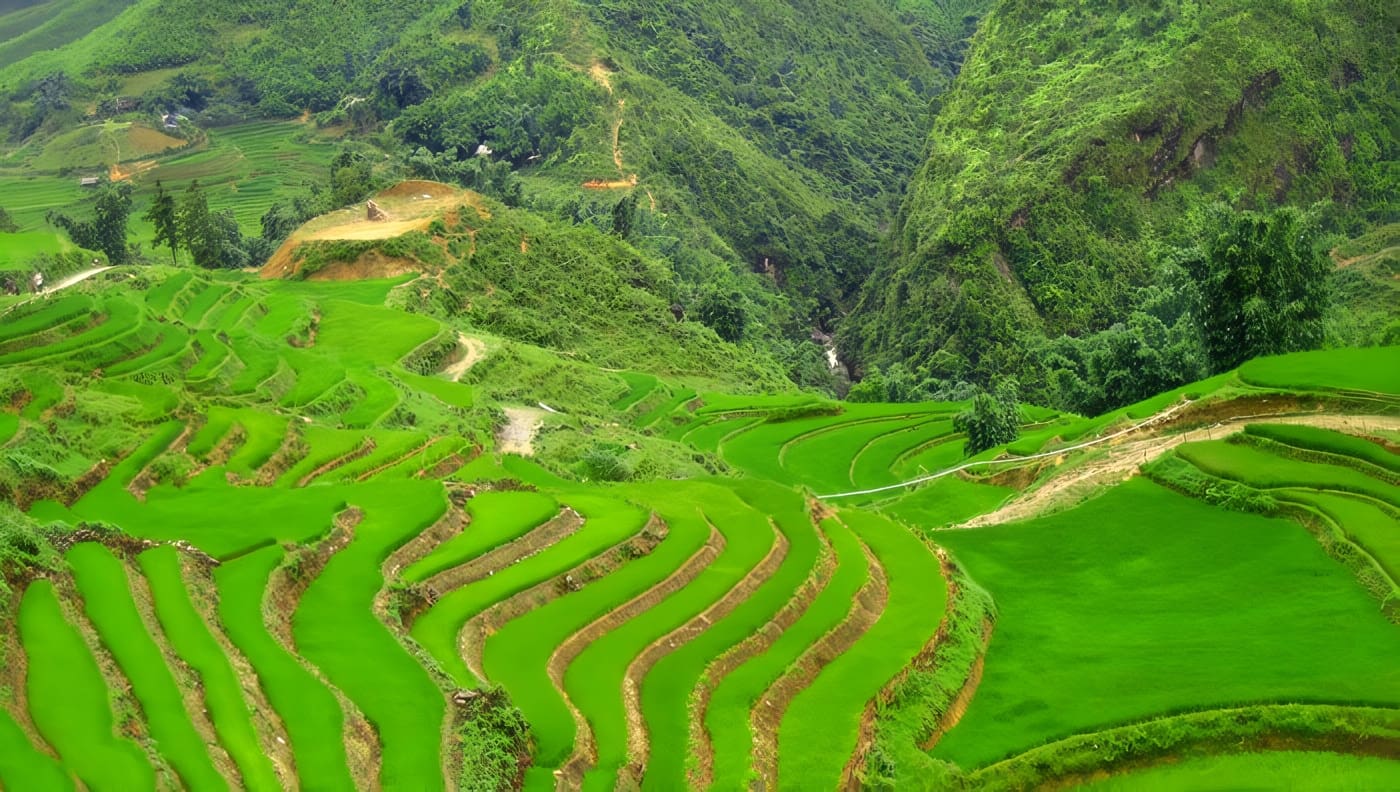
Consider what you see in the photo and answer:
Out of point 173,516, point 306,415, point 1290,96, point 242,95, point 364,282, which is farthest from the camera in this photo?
point 242,95

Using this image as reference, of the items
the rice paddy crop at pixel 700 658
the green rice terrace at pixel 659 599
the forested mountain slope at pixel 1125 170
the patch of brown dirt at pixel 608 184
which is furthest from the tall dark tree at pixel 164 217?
the rice paddy crop at pixel 700 658

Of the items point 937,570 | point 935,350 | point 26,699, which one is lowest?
point 935,350

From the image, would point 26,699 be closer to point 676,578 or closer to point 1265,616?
point 676,578

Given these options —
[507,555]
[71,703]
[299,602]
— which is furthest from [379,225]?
[71,703]

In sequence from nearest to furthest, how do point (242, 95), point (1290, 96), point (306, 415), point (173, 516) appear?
point (173, 516), point (306, 415), point (1290, 96), point (242, 95)

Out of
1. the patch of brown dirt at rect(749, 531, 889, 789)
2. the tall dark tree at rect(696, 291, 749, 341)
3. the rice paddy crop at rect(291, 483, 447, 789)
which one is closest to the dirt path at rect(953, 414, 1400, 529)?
the patch of brown dirt at rect(749, 531, 889, 789)

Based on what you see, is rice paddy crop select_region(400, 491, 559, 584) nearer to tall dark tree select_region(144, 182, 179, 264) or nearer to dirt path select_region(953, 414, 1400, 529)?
dirt path select_region(953, 414, 1400, 529)

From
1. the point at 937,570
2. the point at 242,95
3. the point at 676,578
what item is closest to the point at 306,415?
the point at 676,578
